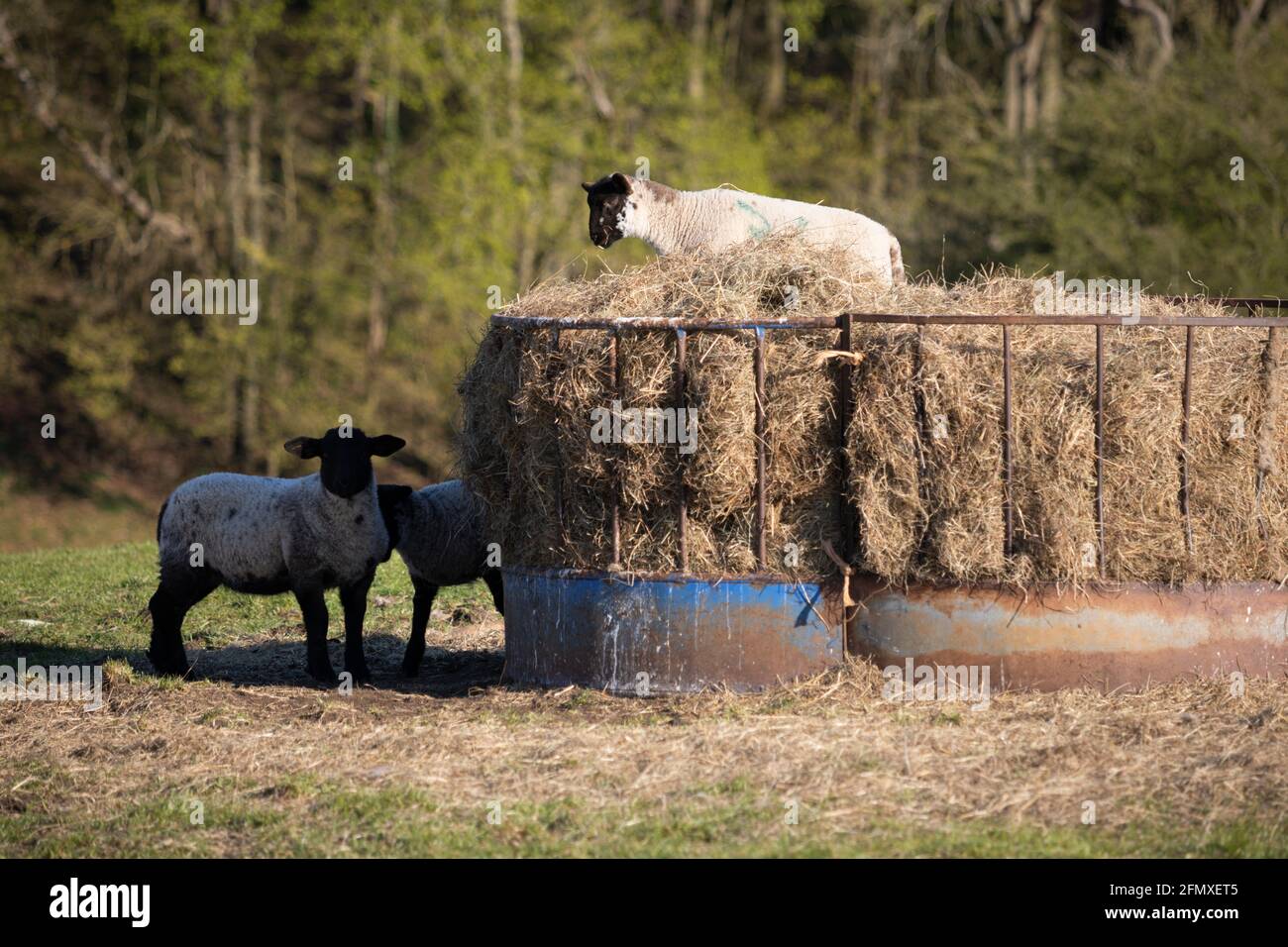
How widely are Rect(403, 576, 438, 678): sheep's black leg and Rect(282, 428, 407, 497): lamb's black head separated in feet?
3.29

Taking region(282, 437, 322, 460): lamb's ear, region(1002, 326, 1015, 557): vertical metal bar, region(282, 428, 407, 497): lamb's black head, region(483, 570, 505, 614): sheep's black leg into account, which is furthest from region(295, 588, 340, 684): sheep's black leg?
region(1002, 326, 1015, 557): vertical metal bar

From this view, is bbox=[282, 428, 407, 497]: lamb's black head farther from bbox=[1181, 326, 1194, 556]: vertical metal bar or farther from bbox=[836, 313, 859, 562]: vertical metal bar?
bbox=[1181, 326, 1194, 556]: vertical metal bar

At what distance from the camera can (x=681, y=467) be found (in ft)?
30.7

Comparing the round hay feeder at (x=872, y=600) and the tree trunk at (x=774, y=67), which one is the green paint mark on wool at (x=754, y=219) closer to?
the round hay feeder at (x=872, y=600)

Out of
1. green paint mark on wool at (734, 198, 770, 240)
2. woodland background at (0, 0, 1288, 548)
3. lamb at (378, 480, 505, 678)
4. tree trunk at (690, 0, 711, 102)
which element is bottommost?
lamb at (378, 480, 505, 678)

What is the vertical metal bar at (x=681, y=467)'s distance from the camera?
30.4 ft

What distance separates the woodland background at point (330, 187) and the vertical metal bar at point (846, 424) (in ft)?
65.0

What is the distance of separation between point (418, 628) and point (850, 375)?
161 inches

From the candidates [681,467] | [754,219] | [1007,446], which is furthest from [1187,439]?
[754,219]

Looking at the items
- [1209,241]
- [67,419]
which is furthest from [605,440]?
[67,419]

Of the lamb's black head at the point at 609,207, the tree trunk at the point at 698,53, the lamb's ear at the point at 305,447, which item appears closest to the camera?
the lamb's ear at the point at 305,447

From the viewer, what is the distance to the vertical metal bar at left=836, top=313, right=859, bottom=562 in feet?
30.4

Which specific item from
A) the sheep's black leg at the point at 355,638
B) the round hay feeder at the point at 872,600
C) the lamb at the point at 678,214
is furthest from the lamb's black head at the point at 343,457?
the lamb at the point at 678,214
